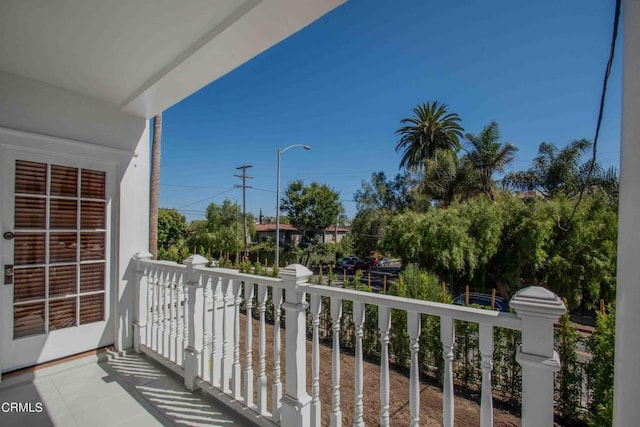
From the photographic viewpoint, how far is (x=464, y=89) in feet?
52.4

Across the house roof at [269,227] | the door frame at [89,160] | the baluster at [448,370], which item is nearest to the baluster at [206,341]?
the door frame at [89,160]

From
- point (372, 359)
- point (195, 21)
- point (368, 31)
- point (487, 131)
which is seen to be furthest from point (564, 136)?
point (195, 21)

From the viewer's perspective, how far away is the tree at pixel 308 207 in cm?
2158

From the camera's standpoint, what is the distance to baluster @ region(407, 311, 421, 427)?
4.09 ft

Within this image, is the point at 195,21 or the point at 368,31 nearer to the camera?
the point at 195,21

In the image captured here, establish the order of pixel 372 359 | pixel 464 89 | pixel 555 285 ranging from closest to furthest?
pixel 372 359, pixel 555 285, pixel 464 89

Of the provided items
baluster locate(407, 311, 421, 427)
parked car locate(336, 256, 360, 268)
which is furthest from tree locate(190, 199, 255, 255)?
baluster locate(407, 311, 421, 427)

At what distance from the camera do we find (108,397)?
2.19m

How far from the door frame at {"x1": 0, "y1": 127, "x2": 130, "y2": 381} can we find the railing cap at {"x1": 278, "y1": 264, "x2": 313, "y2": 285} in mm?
2227

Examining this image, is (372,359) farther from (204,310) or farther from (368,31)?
(368,31)

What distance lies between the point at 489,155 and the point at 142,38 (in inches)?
677

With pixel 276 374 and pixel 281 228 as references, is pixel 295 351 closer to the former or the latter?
pixel 276 374

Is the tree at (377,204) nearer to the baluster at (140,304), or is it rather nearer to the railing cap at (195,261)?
the baluster at (140,304)

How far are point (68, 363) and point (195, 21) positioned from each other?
3.02 meters
